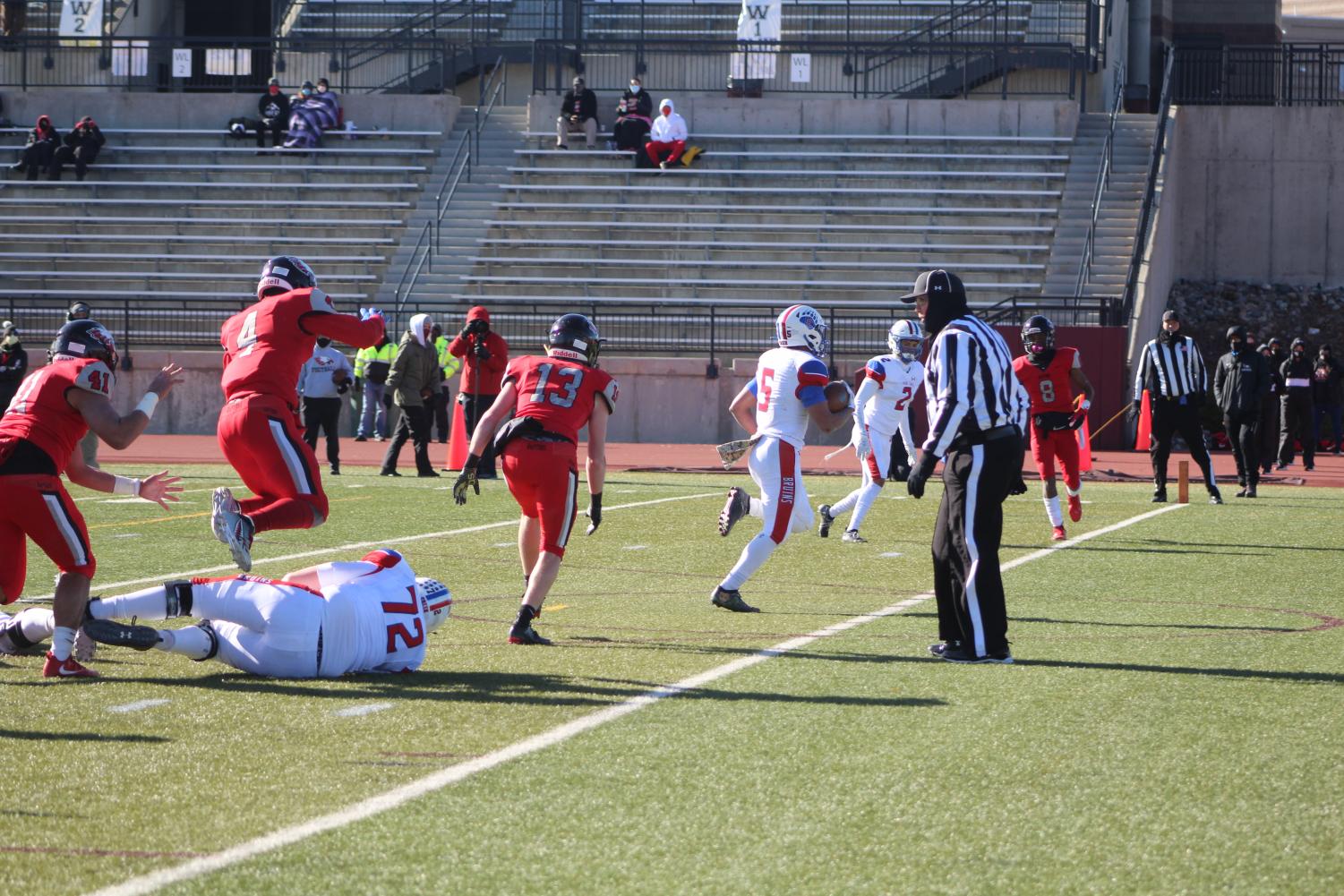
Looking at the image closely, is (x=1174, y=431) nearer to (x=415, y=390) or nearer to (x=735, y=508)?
(x=415, y=390)

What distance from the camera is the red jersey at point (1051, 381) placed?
50.0 feet

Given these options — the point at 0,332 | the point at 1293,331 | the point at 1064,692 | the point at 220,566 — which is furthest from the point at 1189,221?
the point at 1064,692

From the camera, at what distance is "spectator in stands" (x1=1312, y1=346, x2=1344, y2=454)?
28.2 m

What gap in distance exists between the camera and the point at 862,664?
808 centimetres

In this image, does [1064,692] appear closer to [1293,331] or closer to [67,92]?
[1293,331]

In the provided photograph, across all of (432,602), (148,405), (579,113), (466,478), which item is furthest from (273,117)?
(432,602)

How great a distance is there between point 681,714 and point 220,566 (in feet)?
19.6

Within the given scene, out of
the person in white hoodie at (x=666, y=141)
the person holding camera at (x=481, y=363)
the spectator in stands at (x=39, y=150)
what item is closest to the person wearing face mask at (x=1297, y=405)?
the person holding camera at (x=481, y=363)

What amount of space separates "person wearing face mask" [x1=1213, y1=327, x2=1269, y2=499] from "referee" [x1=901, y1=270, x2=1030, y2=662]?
1284 centimetres

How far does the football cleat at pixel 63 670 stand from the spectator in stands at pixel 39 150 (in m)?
29.2

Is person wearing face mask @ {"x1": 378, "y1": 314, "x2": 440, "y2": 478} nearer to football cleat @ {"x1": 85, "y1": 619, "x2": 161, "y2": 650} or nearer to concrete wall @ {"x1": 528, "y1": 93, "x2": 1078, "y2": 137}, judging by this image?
football cleat @ {"x1": 85, "y1": 619, "x2": 161, "y2": 650}

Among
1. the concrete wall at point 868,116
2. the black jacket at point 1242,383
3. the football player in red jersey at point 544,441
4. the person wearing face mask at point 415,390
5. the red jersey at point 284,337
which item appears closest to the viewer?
the red jersey at point 284,337

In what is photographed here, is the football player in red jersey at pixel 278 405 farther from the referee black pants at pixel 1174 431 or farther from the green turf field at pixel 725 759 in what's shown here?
the referee black pants at pixel 1174 431

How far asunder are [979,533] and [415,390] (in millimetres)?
13884
